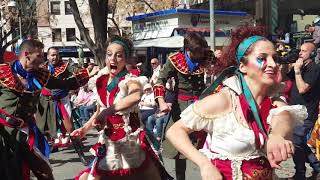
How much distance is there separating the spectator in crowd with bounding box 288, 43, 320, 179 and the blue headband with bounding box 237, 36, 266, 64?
3520 millimetres

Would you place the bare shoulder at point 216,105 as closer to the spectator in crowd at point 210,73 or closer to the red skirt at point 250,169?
the red skirt at point 250,169

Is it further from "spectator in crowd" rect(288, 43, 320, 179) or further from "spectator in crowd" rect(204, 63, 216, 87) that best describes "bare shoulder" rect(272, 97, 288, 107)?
"spectator in crowd" rect(288, 43, 320, 179)

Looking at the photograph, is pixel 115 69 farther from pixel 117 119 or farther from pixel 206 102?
pixel 206 102

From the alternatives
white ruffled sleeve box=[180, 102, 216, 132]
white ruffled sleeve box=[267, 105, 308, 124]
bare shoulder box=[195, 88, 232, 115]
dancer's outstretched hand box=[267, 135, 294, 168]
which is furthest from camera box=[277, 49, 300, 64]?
dancer's outstretched hand box=[267, 135, 294, 168]

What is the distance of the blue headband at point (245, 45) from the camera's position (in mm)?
2936

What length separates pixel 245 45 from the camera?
2957 mm

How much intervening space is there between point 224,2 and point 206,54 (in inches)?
706

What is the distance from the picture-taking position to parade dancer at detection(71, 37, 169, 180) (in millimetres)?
4652

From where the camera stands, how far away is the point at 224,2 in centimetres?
2330

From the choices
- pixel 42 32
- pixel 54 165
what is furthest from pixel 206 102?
pixel 42 32

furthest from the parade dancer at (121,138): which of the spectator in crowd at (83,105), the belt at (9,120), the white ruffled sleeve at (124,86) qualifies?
the spectator in crowd at (83,105)

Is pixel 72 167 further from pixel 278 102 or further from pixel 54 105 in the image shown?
pixel 278 102

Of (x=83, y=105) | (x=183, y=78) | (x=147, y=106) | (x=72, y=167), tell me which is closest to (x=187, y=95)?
(x=183, y=78)

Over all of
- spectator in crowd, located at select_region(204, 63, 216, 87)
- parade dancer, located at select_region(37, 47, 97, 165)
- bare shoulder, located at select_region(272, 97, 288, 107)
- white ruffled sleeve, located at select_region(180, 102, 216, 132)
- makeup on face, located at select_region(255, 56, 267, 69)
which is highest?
makeup on face, located at select_region(255, 56, 267, 69)
